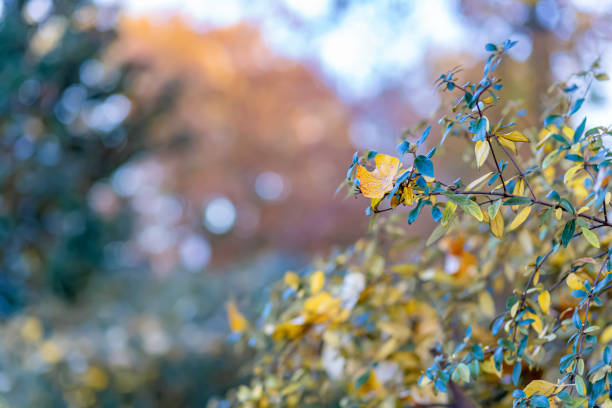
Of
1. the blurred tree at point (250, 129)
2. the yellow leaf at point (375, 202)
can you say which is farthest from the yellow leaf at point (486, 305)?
the blurred tree at point (250, 129)

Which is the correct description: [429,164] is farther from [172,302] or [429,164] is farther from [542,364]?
[172,302]

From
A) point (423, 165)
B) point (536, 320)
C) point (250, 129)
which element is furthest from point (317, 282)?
point (250, 129)

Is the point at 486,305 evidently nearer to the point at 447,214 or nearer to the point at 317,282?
the point at 317,282

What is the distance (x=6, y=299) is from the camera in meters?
4.67

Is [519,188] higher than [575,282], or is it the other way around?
[519,188]

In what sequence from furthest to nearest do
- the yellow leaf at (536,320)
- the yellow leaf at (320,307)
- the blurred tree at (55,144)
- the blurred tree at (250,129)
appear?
the blurred tree at (250,129) → the blurred tree at (55,144) → the yellow leaf at (320,307) → the yellow leaf at (536,320)

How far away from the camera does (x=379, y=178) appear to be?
0.73 metres

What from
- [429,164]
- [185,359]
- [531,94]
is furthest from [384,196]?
[531,94]

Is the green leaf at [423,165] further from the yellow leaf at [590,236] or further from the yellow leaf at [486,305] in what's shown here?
the yellow leaf at [486,305]

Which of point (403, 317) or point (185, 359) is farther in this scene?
point (185, 359)

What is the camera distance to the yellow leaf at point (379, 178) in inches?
28.1

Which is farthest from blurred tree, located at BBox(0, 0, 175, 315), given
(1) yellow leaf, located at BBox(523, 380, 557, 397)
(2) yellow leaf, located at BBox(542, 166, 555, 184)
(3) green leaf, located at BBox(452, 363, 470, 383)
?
(1) yellow leaf, located at BBox(523, 380, 557, 397)

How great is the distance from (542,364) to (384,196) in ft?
2.15

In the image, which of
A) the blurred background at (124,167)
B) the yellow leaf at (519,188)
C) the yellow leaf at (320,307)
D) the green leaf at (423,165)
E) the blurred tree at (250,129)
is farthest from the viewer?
the blurred tree at (250,129)
